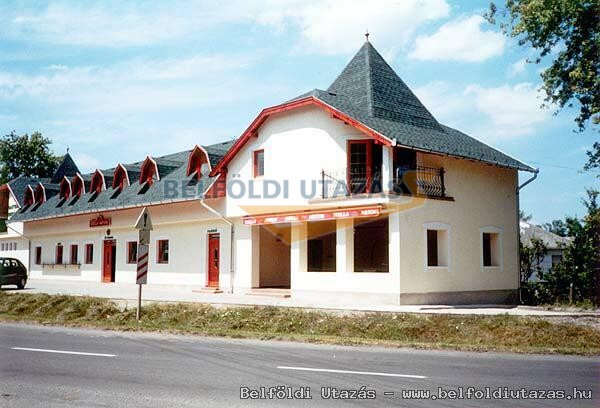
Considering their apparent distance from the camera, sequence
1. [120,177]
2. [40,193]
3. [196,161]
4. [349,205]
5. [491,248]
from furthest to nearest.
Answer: [40,193], [120,177], [196,161], [491,248], [349,205]

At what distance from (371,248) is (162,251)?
9829 mm

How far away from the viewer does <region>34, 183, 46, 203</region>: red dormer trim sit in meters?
38.3

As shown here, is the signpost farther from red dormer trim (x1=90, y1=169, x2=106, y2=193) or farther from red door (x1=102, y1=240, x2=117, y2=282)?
red dormer trim (x1=90, y1=169, x2=106, y2=193)

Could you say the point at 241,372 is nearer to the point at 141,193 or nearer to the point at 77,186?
the point at 141,193

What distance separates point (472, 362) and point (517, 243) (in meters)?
14.2

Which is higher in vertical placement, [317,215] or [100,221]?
[100,221]

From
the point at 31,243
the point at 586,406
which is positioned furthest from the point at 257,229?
the point at 31,243

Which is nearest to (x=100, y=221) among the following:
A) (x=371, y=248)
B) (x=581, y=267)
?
(x=371, y=248)

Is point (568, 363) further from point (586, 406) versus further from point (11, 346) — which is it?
point (11, 346)

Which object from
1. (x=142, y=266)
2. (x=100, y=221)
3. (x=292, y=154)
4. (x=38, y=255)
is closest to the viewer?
(x=142, y=266)

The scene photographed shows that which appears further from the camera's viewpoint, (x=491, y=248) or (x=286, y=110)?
(x=491, y=248)

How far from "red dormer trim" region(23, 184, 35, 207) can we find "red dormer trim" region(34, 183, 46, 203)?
251 mm

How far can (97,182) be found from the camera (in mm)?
33156

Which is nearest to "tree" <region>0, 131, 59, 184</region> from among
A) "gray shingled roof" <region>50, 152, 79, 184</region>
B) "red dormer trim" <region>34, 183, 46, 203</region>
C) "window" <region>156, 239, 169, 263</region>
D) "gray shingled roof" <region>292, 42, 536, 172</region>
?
"gray shingled roof" <region>50, 152, 79, 184</region>
